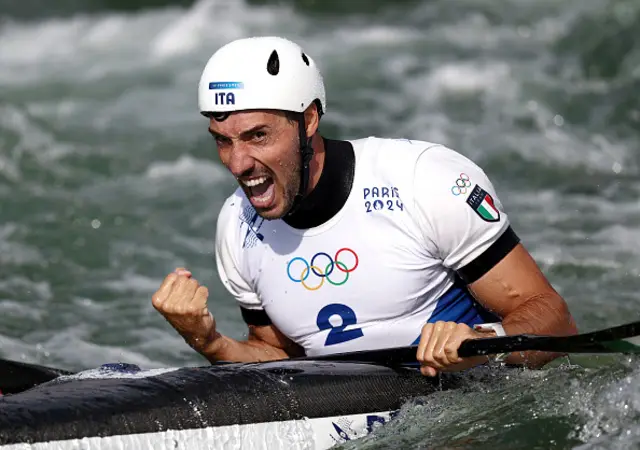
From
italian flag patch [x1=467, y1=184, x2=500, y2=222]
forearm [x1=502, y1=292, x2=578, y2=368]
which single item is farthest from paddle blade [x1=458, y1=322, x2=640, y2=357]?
italian flag patch [x1=467, y1=184, x2=500, y2=222]

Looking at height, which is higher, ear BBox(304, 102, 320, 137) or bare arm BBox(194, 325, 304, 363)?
ear BBox(304, 102, 320, 137)

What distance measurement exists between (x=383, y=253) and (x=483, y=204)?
448 mm

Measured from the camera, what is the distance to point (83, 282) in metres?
8.39

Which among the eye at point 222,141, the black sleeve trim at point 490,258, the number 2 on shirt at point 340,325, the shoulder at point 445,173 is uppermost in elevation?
the eye at point 222,141

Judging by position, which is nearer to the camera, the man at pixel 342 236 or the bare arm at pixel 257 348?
the man at pixel 342 236

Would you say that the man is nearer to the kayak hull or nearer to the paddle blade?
the paddle blade

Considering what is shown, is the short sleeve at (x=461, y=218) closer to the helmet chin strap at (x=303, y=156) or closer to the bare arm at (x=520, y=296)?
the bare arm at (x=520, y=296)

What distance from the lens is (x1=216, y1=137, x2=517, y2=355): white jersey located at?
463 cm

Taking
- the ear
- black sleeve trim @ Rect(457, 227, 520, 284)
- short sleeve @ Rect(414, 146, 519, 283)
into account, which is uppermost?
the ear

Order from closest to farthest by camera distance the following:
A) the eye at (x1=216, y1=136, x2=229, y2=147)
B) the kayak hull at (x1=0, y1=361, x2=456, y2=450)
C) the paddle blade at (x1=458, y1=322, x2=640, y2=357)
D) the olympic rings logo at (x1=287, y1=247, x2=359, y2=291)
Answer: the kayak hull at (x1=0, y1=361, x2=456, y2=450) → the paddle blade at (x1=458, y1=322, x2=640, y2=357) → the eye at (x1=216, y1=136, x2=229, y2=147) → the olympic rings logo at (x1=287, y1=247, x2=359, y2=291)

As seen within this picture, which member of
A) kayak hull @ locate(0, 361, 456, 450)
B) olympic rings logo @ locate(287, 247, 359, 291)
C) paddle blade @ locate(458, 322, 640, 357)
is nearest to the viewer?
kayak hull @ locate(0, 361, 456, 450)

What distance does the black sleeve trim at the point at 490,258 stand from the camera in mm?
4629

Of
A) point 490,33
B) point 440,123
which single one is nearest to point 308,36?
point 490,33

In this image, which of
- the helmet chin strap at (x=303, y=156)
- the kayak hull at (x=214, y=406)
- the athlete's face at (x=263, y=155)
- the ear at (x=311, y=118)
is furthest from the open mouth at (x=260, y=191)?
the kayak hull at (x=214, y=406)
